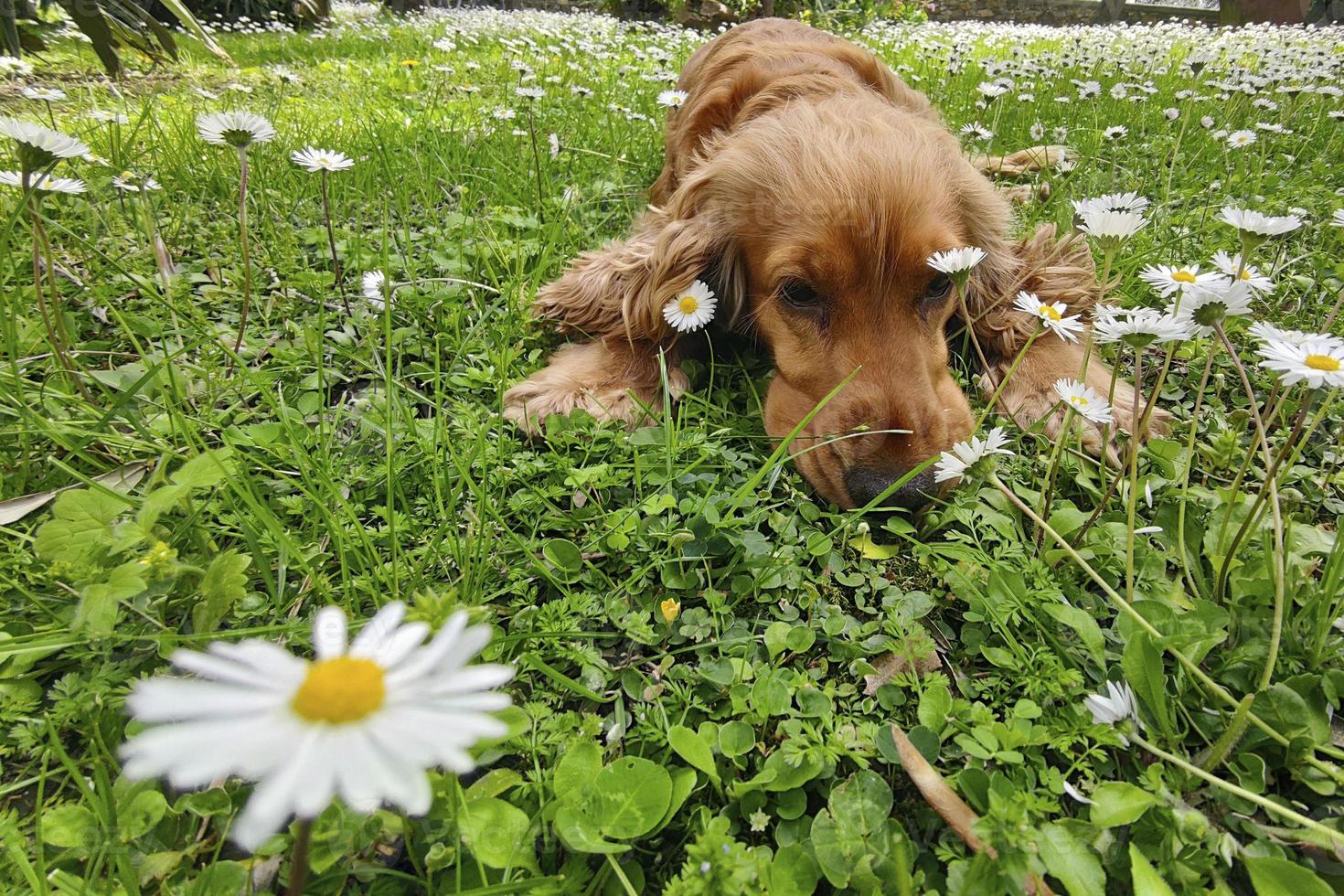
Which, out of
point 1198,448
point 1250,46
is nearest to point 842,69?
point 1198,448

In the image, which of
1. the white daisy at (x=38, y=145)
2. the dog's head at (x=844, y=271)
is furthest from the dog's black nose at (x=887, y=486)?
the white daisy at (x=38, y=145)

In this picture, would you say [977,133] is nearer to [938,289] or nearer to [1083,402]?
[938,289]

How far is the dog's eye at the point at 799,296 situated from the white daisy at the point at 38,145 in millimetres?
1602

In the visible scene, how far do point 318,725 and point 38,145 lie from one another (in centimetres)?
143

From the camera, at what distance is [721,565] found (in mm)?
→ 1379

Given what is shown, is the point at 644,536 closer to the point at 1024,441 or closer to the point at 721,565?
the point at 721,565

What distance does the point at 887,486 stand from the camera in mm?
1509

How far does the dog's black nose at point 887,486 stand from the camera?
148 centimetres

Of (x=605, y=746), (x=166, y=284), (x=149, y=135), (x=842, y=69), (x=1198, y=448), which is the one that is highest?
(x=842, y=69)

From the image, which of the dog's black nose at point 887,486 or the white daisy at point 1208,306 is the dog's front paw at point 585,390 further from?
the white daisy at point 1208,306

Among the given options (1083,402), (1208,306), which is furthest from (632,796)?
(1208,306)

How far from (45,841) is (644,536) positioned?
0.94m

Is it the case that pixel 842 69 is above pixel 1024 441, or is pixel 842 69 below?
above

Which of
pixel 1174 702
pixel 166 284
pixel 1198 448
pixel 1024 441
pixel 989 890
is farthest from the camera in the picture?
pixel 1024 441
